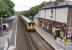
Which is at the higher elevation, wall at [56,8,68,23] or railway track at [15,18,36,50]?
wall at [56,8,68,23]

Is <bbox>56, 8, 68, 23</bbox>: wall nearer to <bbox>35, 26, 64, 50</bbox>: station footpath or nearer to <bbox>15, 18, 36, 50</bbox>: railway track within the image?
<bbox>35, 26, 64, 50</bbox>: station footpath

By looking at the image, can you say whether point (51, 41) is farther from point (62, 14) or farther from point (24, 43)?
point (62, 14)

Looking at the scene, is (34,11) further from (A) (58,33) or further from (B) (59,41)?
(B) (59,41)

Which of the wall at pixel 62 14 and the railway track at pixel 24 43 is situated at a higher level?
the wall at pixel 62 14

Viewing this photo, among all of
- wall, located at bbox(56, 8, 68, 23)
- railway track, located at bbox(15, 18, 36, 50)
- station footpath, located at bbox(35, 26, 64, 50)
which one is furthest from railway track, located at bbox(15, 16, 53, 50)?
wall, located at bbox(56, 8, 68, 23)

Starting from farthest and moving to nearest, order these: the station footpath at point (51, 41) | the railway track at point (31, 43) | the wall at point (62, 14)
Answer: the wall at point (62, 14), the railway track at point (31, 43), the station footpath at point (51, 41)

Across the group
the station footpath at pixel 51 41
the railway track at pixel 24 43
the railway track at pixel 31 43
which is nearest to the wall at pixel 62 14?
the station footpath at pixel 51 41

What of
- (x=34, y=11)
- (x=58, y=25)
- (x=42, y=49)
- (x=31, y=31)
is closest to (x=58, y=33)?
(x=58, y=25)

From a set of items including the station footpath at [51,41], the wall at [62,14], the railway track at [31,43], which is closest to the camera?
the station footpath at [51,41]

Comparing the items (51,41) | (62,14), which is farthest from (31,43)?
(62,14)

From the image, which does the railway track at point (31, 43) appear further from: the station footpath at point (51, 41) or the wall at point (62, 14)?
the wall at point (62, 14)

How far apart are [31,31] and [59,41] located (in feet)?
54.6

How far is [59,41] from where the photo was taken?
1062 inches

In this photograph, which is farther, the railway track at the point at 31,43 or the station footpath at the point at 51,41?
the railway track at the point at 31,43
